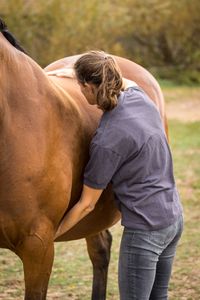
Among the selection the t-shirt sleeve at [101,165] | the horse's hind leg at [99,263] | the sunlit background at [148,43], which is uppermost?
the t-shirt sleeve at [101,165]

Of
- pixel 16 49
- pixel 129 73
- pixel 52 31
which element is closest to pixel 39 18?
pixel 52 31

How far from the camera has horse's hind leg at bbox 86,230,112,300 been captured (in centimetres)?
462

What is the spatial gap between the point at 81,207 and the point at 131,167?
1.15ft

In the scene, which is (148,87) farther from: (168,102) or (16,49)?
(168,102)

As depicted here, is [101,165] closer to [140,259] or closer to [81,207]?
[81,207]

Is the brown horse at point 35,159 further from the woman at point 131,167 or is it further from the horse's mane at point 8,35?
the woman at point 131,167

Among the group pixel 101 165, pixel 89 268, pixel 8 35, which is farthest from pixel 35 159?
pixel 89 268

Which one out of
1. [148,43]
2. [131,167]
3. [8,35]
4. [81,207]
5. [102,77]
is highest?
[8,35]

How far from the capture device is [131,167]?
3131 millimetres

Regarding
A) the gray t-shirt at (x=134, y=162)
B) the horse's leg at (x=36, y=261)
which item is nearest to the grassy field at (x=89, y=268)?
the horse's leg at (x=36, y=261)

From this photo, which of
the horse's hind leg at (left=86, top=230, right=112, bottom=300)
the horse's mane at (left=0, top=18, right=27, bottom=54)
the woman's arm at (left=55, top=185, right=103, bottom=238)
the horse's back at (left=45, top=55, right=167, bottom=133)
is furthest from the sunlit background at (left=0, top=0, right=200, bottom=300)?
the horse's mane at (left=0, top=18, right=27, bottom=54)

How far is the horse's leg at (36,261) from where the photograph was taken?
3.15 meters

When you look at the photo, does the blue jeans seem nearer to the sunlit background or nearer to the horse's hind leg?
the horse's hind leg

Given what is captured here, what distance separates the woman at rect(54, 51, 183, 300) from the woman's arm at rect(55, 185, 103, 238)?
0.04 metres
